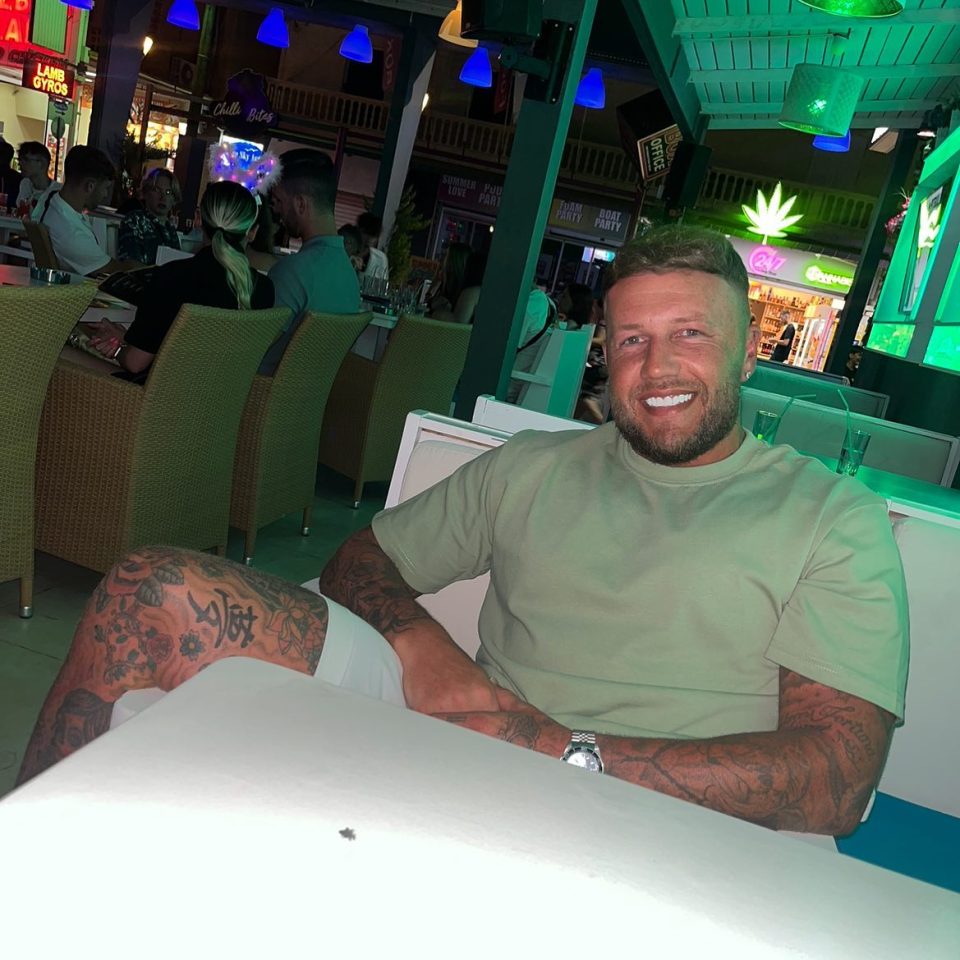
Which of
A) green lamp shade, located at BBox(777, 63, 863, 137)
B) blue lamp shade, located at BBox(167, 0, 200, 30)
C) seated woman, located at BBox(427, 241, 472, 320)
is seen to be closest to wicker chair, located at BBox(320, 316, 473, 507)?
seated woman, located at BBox(427, 241, 472, 320)

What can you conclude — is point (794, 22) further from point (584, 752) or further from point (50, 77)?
point (50, 77)

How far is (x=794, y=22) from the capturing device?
655cm

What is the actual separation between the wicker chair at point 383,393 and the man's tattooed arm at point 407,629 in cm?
268

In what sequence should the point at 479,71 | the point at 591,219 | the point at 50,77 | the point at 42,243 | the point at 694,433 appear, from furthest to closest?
1. the point at 591,219
2. the point at 50,77
3. the point at 479,71
4. the point at 42,243
5. the point at 694,433

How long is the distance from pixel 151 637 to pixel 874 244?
9524mm

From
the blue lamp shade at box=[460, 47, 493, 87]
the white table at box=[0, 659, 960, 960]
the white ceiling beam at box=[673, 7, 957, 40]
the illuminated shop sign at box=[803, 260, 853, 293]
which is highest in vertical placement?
the white ceiling beam at box=[673, 7, 957, 40]

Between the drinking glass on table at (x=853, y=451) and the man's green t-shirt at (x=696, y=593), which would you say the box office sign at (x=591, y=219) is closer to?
the drinking glass on table at (x=853, y=451)

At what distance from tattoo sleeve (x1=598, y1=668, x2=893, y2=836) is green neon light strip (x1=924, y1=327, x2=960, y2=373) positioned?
2416mm

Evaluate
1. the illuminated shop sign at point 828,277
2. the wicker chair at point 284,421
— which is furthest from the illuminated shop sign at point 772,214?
the wicker chair at point 284,421

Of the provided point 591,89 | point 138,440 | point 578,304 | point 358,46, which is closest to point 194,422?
point 138,440

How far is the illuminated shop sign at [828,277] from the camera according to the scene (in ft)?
52.7

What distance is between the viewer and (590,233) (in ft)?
57.1

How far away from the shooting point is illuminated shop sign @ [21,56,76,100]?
1262 cm

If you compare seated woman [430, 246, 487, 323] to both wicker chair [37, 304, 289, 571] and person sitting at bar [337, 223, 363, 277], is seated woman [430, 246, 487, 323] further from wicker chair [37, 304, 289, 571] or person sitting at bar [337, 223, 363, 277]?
wicker chair [37, 304, 289, 571]
